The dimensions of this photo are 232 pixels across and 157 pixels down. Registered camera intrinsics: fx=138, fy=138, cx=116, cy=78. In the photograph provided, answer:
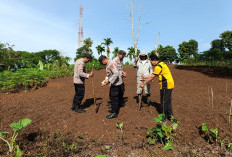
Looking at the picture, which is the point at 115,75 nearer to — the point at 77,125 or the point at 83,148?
the point at 77,125

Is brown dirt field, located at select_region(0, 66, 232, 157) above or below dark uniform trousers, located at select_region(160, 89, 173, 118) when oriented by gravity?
below

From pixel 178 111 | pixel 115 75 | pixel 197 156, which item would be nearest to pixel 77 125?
pixel 115 75

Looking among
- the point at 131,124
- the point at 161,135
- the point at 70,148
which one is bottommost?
the point at 70,148

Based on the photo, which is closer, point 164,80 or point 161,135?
point 161,135

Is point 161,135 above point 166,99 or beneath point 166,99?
beneath

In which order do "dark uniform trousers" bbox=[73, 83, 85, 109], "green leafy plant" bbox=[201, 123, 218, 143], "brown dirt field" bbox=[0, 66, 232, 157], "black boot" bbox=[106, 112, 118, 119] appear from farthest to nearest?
"dark uniform trousers" bbox=[73, 83, 85, 109], "black boot" bbox=[106, 112, 118, 119], "green leafy plant" bbox=[201, 123, 218, 143], "brown dirt field" bbox=[0, 66, 232, 157]

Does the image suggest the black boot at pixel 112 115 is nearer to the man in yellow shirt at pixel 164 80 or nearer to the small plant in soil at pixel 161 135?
the small plant in soil at pixel 161 135

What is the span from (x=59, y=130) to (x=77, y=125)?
1.47 ft

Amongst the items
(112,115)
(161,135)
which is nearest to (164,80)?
(161,135)

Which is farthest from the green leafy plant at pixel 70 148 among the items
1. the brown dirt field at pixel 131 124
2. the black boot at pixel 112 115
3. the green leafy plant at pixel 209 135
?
the green leafy plant at pixel 209 135

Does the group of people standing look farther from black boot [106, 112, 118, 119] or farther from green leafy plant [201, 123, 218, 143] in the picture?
green leafy plant [201, 123, 218, 143]

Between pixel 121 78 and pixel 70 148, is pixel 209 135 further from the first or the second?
pixel 70 148

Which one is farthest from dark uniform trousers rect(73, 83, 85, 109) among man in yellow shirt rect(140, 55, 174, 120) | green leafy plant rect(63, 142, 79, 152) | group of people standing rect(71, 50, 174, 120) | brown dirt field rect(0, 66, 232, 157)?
man in yellow shirt rect(140, 55, 174, 120)

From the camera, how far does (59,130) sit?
10.7ft
